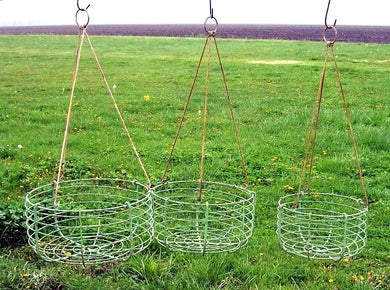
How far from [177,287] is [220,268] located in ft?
1.39

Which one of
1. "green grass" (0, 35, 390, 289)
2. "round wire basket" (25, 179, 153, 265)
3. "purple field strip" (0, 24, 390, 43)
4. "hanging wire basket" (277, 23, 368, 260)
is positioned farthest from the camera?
"purple field strip" (0, 24, 390, 43)

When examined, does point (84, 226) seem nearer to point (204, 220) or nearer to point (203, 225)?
point (204, 220)

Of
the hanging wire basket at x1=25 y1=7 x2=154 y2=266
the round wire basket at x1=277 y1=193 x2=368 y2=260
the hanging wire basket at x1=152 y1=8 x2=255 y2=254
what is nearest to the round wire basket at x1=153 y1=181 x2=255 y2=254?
the hanging wire basket at x1=152 y1=8 x2=255 y2=254

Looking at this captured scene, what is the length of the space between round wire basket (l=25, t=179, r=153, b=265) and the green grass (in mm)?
229

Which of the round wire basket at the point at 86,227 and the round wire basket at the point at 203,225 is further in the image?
the round wire basket at the point at 203,225

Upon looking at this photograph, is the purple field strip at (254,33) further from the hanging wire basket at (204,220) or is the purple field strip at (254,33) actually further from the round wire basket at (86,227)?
the round wire basket at (86,227)

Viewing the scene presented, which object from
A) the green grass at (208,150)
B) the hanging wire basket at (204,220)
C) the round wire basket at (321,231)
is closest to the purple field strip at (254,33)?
the green grass at (208,150)

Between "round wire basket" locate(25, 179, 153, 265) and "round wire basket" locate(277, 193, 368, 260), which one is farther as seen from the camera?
"round wire basket" locate(277, 193, 368, 260)

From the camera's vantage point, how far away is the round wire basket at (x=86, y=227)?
2633 millimetres

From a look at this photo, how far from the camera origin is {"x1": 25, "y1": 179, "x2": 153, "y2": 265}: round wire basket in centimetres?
263

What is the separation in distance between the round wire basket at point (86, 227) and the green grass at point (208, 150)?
229mm

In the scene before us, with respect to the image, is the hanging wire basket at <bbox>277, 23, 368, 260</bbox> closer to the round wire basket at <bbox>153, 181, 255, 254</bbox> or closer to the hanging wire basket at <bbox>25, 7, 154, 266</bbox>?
the round wire basket at <bbox>153, 181, 255, 254</bbox>

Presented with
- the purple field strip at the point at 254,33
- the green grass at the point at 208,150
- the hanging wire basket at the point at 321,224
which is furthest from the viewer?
the purple field strip at the point at 254,33

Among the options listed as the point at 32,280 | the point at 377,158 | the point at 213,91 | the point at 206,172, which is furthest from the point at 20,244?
the point at 213,91
